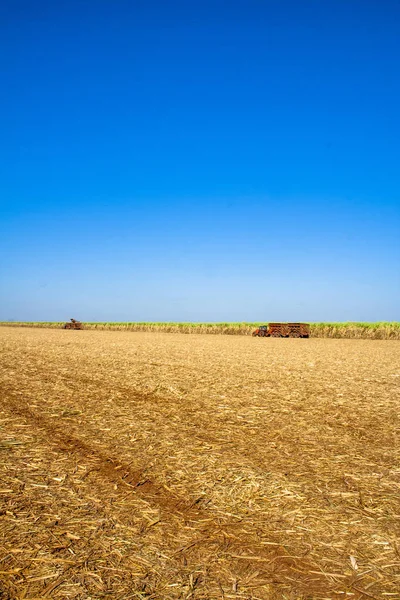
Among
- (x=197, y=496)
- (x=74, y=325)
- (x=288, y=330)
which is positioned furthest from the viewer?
(x=74, y=325)

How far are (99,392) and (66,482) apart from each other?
14.9ft

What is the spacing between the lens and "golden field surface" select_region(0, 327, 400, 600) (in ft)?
9.04

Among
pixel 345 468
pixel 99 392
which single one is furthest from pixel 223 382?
pixel 345 468

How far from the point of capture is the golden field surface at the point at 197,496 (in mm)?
2756

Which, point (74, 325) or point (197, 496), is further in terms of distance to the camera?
point (74, 325)

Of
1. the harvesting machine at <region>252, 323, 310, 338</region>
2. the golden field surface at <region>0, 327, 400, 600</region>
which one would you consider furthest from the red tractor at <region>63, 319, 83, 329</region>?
the golden field surface at <region>0, 327, 400, 600</region>

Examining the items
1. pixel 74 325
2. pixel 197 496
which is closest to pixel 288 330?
pixel 197 496

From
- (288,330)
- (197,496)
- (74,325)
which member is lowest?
(197,496)

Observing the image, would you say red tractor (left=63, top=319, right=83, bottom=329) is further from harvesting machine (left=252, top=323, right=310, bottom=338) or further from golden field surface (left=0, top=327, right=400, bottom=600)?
golden field surface (left=0, top=327, right=400, bottom=600)

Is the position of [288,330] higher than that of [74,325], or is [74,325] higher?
[288,330]

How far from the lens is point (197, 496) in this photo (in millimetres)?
3990

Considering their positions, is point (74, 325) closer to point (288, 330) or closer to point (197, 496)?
point (288, 330)

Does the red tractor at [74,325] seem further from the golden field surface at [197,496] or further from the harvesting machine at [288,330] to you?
the golden field surface at [197,496]

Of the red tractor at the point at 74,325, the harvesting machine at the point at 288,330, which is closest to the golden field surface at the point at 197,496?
the harvesting machine at the point at 288,330
